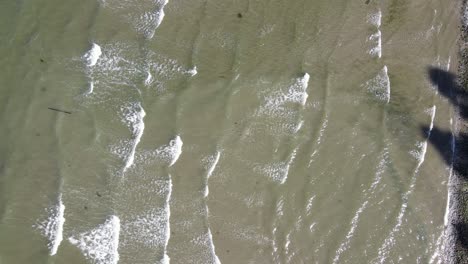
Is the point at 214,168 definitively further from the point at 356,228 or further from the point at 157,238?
the point at 356,228

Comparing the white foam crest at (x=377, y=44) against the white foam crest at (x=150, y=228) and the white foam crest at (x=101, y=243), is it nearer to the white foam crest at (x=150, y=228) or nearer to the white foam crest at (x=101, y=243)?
the white foam crest at (x=150, y=228)

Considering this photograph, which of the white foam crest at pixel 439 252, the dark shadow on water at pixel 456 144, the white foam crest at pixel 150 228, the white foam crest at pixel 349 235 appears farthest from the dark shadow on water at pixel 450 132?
the white foam crest at pixel 150 228

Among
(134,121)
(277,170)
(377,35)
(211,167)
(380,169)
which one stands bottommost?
(380,169)

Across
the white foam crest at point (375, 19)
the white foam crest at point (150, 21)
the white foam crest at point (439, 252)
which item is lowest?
the white foam crest at point (439, 252)

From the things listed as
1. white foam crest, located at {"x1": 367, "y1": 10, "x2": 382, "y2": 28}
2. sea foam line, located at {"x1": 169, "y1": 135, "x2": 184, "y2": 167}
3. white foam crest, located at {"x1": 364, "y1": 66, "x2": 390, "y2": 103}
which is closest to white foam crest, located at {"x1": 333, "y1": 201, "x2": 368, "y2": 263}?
white foam crest, located at {"x1": 364, "y1": 66, "x2": 390, "y2": 103}

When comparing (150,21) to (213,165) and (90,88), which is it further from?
(213,165)

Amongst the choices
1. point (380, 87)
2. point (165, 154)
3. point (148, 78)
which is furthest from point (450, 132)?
point (148, 78)

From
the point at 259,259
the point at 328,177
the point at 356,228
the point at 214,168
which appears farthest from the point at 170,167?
the point at 356,228
